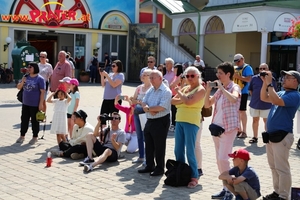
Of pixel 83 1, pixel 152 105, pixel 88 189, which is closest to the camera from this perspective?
Answer: pixel 88 189

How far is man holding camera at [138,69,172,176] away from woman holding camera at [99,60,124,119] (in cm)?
258

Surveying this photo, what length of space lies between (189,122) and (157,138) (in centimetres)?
73

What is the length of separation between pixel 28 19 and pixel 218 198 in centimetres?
2156

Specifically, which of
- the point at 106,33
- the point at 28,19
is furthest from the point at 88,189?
the point at 106,33

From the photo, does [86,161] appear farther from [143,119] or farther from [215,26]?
[215,26]

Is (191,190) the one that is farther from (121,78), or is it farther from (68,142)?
(121,78)

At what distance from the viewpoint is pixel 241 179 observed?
5.61m

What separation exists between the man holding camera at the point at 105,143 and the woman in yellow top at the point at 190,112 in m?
1.52

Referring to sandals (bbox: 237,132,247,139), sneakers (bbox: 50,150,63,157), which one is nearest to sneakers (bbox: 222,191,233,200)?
sneakers (bbox: 50,150,63,157)

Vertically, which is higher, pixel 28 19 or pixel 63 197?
pixel 28 19

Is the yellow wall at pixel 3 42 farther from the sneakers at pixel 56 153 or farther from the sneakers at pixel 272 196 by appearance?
the sneakers at pixel 272 196

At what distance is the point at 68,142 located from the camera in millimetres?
8664

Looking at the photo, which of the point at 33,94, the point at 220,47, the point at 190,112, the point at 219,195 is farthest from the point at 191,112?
the point at 220,47

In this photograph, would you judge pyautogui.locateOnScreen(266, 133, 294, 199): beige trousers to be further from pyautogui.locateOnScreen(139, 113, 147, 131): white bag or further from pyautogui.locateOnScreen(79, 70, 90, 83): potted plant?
pyautogui.locateOnScreen(79, 70, 90, 83): potted plant
